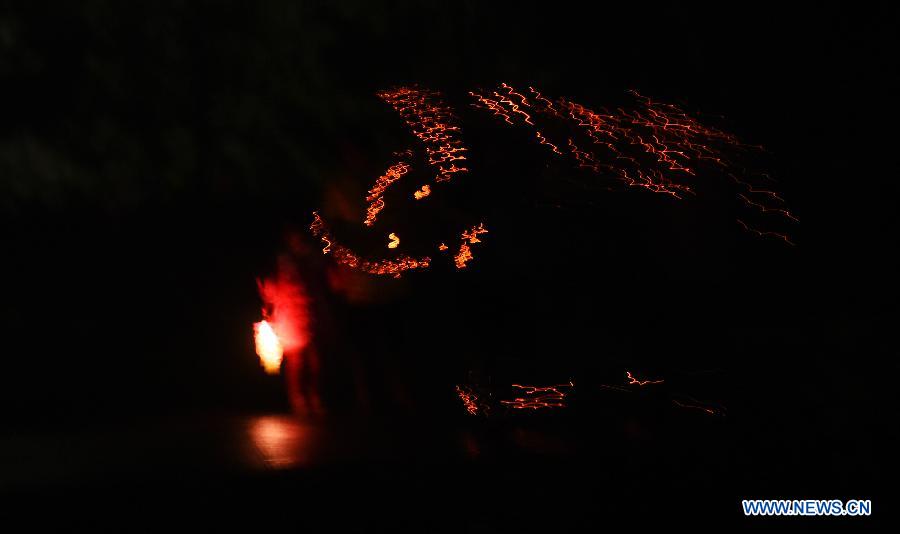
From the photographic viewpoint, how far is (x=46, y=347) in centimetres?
1033

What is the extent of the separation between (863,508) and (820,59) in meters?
4.36

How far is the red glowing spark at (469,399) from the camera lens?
8359 mm

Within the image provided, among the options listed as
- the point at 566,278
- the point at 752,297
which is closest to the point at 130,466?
the point at 566,278

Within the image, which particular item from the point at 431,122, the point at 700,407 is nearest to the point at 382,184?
the point at 431,122

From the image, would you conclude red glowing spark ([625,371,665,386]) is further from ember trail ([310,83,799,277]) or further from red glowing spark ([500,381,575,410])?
ember trail ([310,83,799,277])

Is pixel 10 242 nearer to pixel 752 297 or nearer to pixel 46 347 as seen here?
pixel 46 347

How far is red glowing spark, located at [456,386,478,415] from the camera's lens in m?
8.36

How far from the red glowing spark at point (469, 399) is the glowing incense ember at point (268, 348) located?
341 cm

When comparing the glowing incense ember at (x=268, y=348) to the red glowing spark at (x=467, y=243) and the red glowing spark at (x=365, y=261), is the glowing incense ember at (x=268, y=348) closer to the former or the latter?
the red glowing spark at (x=365, y=261)

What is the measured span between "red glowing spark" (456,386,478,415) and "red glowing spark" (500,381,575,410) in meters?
0.32

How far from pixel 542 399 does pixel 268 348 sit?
4.52 meters

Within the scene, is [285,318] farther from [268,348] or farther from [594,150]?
[594,150]

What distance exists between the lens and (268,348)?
424 inches

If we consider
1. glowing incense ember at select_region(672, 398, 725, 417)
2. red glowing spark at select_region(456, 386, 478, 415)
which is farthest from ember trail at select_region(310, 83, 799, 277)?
glowing incense ember at select_region(672, 398, 725, 417)
